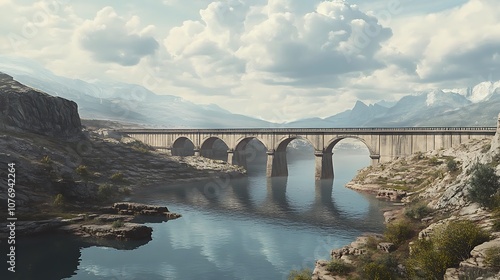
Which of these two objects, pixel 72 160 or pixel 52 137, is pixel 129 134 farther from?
pixel 72 160

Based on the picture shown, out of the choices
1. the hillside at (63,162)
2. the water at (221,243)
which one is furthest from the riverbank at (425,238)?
the hillside at (63,162)

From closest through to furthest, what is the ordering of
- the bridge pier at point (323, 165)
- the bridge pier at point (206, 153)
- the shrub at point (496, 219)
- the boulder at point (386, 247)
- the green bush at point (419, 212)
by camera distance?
1. the shrub at point (496, 219)
2. the boulder at point (386, 247)
3. the green bush at point (419, 212)
4. the bridge pier at point (323, 165)
5. the bridge pier at point (206, 153)

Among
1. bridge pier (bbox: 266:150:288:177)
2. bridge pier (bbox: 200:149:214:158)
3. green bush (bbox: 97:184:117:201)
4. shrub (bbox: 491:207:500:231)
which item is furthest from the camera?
bridge pier (bbox: 200:149:214:158)

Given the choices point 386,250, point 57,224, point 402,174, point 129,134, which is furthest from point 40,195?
point 129,134

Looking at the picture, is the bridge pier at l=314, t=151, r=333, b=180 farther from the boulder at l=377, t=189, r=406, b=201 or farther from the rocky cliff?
the rocky cliff

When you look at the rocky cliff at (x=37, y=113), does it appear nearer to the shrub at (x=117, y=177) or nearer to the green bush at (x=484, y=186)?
the shrub at (x=117, y=177)

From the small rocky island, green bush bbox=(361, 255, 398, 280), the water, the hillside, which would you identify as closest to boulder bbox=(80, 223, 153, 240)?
the small rocky island
